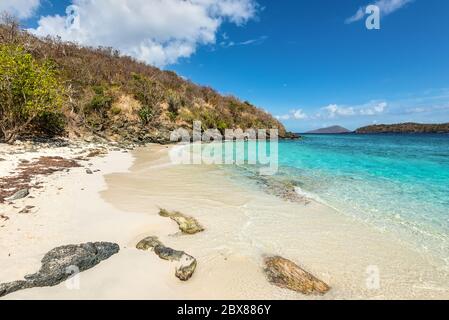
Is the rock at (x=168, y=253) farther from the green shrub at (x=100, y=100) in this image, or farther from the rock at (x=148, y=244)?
the green shrub at (x=100, y=100)

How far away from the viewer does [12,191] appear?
8.79 meters

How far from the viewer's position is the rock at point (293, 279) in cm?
482

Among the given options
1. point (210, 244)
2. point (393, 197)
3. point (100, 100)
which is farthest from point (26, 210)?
point (100, 100)

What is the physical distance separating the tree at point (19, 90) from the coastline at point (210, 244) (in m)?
9.21

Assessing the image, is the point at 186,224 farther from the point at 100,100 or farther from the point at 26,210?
the point at 100,100

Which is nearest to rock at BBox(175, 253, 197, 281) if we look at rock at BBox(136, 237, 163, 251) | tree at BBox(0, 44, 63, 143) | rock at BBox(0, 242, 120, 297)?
rock at BBox(136, 237, 163, 251)

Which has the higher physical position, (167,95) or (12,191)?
(167,95)

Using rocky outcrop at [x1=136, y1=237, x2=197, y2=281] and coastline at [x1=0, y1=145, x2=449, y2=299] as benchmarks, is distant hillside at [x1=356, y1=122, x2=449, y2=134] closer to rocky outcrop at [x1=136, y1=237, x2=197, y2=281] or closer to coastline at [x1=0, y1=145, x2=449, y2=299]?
coastline at [x1=0, y1=145, x2=449, y2=299]

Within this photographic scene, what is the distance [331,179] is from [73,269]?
13312 mm

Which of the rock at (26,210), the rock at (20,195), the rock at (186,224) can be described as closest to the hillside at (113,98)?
the rock at (20,195)

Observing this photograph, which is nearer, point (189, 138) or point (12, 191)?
point (12, 191)

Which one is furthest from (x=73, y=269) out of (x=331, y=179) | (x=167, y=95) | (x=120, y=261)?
(x=167, y=95)

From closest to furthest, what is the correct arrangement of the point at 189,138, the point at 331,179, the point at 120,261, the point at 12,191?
the point at 120,261 < the point at 12,191 < the point at 331,179 < the point at 189,138
